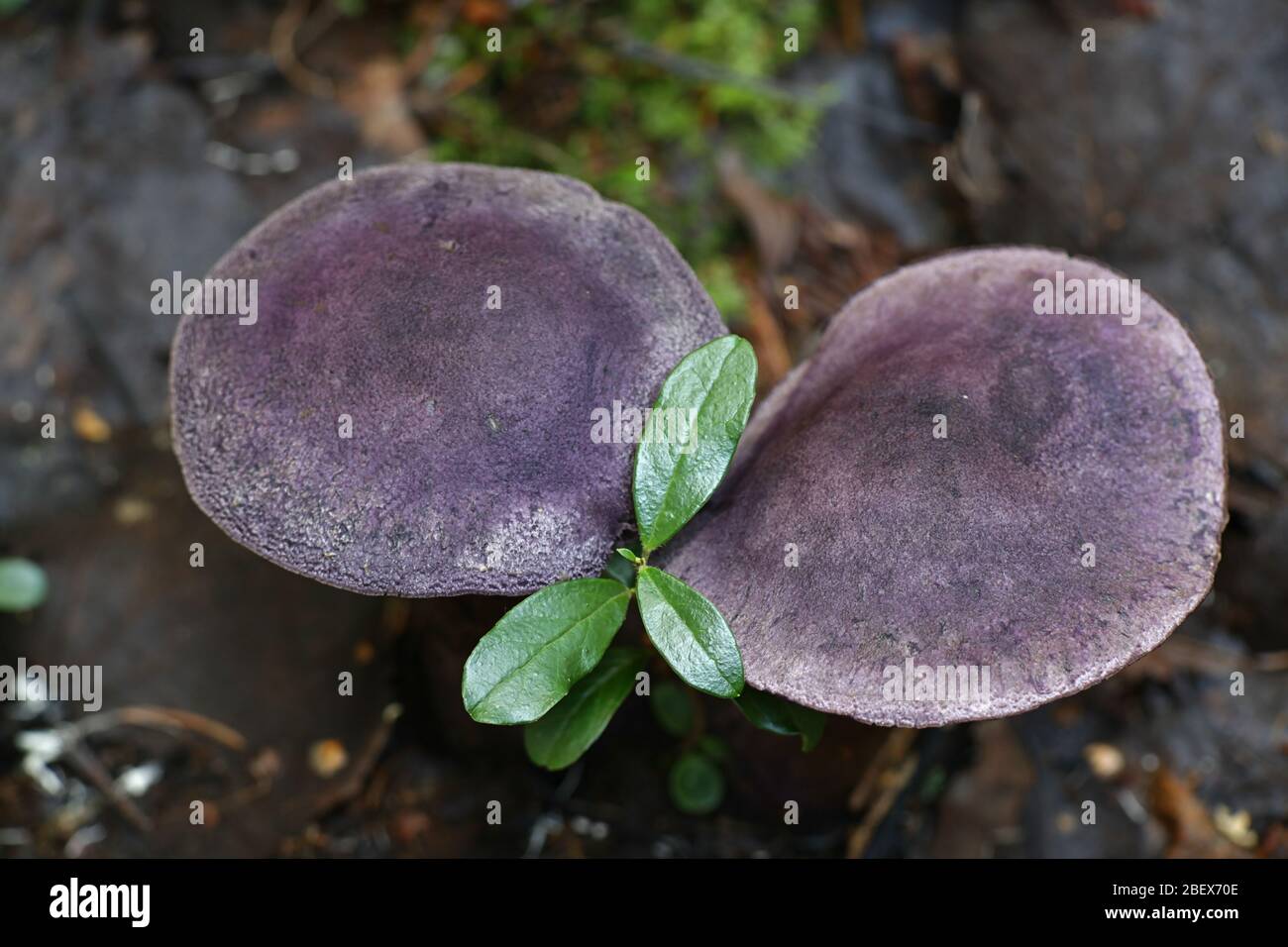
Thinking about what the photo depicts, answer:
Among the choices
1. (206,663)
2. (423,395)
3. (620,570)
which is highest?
(423,395)

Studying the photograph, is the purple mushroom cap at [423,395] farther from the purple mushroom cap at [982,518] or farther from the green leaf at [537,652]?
the purple mushroom cap at [982,518]

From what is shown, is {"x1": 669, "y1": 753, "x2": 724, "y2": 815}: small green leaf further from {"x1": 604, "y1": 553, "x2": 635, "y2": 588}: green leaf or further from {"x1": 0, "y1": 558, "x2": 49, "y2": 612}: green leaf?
{"x1": 0, "y1": 558, "x2": 49, "y2": 612}: green leaf

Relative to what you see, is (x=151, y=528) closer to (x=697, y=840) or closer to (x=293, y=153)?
(x=293, y=153)

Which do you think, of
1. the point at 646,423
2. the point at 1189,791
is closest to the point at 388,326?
the point at 646,423

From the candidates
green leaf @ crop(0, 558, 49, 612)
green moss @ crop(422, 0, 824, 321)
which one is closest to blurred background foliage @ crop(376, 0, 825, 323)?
green moss @ crop(422, 0, 824, 321)

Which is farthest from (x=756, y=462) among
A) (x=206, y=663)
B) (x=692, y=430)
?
(x=206, y=663)

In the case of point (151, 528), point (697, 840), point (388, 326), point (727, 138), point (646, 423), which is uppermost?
point (727, 138)

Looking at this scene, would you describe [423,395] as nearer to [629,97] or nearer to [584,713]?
[584,713]
